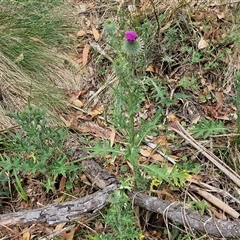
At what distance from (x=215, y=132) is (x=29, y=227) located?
3.43 ft

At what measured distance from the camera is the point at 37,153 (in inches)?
106

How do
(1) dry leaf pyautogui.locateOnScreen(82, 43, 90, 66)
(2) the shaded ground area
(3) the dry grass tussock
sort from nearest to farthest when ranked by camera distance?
1. (2) the shaded ground area
2. (3) the dry grass tussock
3. (1) dry leaf pyautogui.locateOnScreen(82, 43, 90, 66)

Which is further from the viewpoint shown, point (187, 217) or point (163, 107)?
point (163, 107)

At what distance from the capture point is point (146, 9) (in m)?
3.63

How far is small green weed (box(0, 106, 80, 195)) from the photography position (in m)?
2.57

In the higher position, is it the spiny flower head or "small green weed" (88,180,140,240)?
the spiny flower head

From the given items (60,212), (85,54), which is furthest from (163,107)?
(60,212)

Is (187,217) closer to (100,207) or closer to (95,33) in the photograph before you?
(100,207)

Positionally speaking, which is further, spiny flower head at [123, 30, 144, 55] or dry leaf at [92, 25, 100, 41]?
dry leaf at [92, 25, 100, 41]

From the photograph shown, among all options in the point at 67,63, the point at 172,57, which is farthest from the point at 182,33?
the point at 67,63

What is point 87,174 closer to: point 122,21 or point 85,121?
point 85,121

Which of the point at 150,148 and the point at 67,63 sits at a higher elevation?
the point at 67,63

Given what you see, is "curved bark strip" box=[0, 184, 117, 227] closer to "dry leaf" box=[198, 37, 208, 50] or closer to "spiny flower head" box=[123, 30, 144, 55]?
"spiny flower head" box=[123, 30, 144, 55]

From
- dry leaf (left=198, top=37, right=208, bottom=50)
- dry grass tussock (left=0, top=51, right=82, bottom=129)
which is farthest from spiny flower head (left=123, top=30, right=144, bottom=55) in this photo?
dry leaf (left=198, top=37, right=208, bottom=50)
